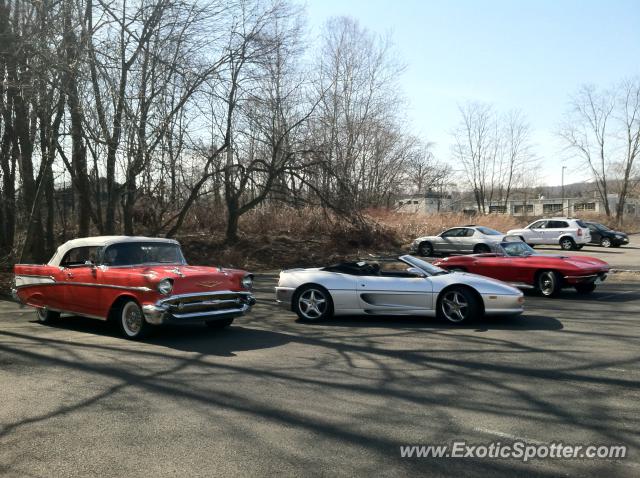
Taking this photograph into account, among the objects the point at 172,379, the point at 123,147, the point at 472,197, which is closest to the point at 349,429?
the point at 172,379

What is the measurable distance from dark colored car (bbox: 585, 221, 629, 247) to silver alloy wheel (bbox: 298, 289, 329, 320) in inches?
1092

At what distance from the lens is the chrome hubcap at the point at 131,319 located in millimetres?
8758

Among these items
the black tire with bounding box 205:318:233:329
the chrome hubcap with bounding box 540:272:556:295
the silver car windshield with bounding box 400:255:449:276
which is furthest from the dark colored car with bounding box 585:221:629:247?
the black tire with bounding box 205:318:233:329

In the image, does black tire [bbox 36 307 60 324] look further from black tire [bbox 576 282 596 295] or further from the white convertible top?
black tire [bbox 576 282 596 295]

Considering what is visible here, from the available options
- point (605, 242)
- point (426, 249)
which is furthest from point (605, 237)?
point (426, 249)

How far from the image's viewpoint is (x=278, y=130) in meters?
24.6

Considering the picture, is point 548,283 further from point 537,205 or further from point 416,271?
point 537,205

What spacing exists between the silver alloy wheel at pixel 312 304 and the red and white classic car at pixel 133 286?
1.16 meters

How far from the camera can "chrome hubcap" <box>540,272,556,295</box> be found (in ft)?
43.4

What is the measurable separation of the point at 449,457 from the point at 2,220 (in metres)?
22.1

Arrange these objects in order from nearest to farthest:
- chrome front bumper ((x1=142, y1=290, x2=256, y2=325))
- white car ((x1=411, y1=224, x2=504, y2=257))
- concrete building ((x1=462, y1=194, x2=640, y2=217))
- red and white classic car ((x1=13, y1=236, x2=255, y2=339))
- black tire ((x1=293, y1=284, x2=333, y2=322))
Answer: chrome front bumper ((x1=142, y1=290, x2=256, y2=325)) → red and white classic car ((x1=13, y1=236, x2=255, y2=339)) → black tire ((x1=293, y1=284, x2=333, y2=322)) → white car ((x1=411, y1=224, x2=504, y2=257)) → concrete building ((x1=462, y1=194, x2=640, y2=217))

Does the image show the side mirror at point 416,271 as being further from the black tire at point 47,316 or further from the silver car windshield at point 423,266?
the black tire at point 47,316

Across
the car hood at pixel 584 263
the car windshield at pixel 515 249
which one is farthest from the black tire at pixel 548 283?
the car windshield at pixel 515 249

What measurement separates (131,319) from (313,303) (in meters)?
3.06
